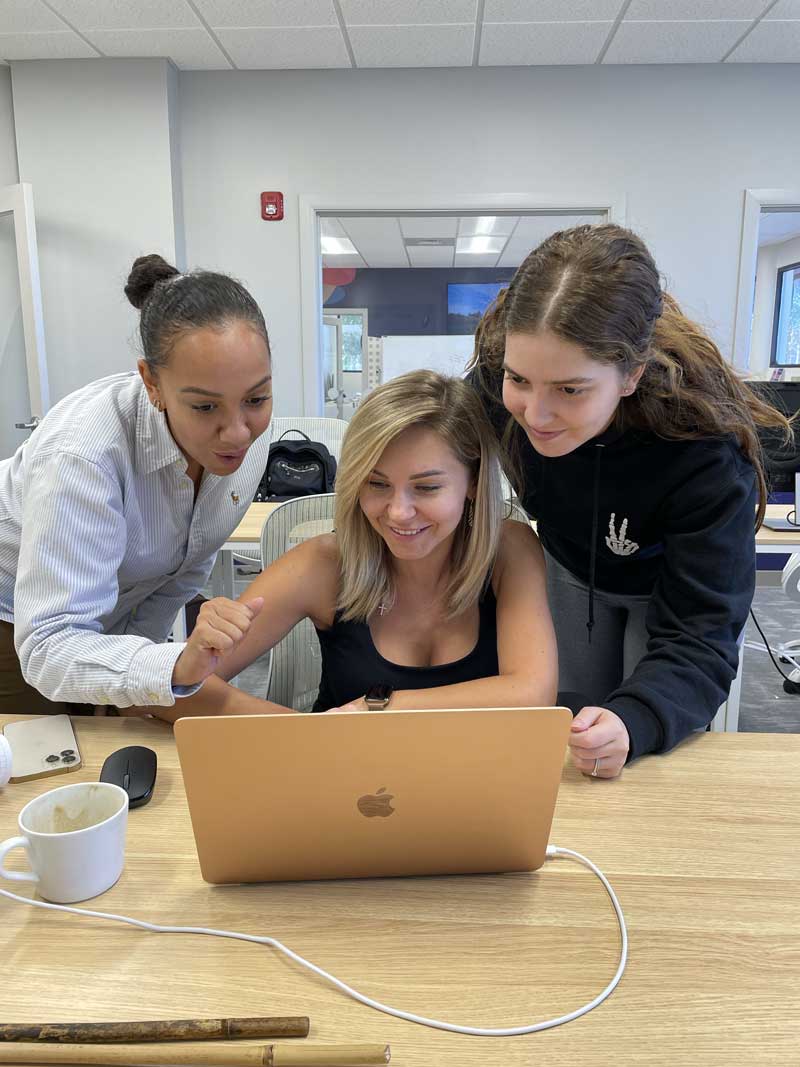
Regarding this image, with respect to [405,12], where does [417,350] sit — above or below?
below

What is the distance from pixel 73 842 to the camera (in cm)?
70

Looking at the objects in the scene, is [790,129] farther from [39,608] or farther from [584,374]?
[39,608]

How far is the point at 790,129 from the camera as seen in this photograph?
385 centimetres

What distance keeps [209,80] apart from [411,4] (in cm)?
127

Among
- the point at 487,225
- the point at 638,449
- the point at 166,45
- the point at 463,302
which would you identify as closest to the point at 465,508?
the point at 638,449

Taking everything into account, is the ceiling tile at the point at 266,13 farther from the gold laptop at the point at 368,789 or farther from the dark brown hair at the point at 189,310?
the gold laptop at the point at 368,789

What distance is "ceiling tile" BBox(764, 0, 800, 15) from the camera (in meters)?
3.13

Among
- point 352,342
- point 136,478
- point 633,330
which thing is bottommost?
point 136,478

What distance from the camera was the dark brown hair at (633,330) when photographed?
1.04 meters

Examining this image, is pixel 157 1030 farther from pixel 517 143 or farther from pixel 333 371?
pixel 333 371

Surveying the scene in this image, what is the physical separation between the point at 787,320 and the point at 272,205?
274 inches

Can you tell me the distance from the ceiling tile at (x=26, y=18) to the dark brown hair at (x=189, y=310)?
9.43ft

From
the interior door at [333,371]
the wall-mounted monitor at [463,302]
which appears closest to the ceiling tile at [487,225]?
the interior door at [333,371]

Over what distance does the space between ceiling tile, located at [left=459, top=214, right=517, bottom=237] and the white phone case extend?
720 centimetres
